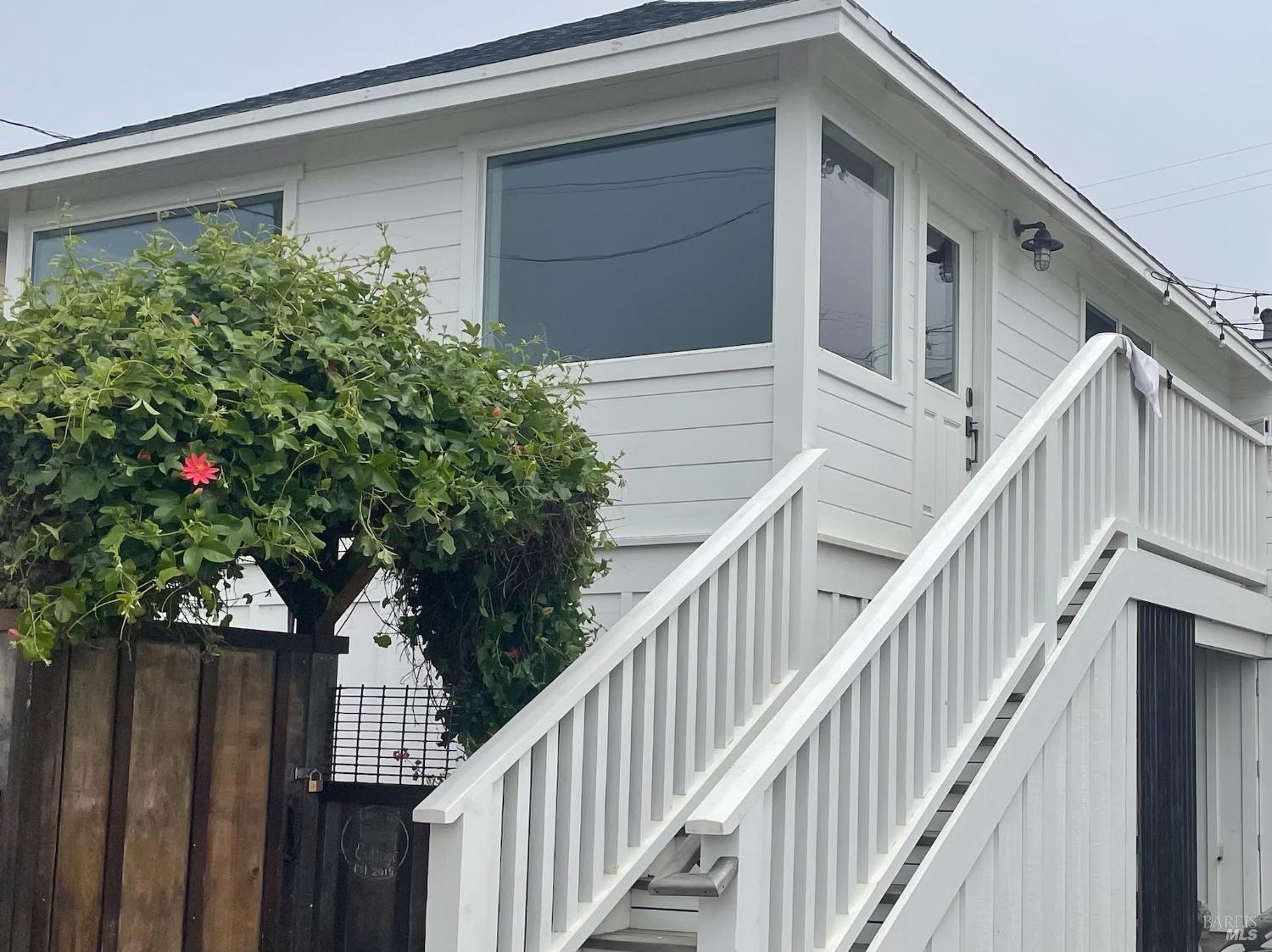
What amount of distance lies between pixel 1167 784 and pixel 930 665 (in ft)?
6.88

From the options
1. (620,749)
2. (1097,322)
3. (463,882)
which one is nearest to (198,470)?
(463,882)

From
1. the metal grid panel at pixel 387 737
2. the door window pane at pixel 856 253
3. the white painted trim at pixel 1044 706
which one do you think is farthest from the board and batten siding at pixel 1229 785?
the metal grid panel at pixel 387 737

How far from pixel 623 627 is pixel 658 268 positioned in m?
2.54

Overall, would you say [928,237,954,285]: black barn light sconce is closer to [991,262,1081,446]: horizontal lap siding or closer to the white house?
the white house

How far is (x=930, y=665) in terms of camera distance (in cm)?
464

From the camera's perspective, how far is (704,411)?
6.32 metres

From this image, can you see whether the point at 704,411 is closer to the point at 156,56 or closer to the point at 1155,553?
the point at 1155,553

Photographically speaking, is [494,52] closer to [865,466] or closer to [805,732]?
[865,466]

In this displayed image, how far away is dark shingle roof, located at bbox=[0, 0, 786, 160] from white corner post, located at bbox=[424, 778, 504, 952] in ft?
12.1

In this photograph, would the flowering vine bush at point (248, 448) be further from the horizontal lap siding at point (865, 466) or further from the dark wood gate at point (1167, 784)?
the dark wood gate at point (1167, 784)

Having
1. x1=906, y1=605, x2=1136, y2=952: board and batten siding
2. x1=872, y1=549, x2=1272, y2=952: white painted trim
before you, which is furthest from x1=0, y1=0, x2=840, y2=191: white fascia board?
x1=906, y1=605, x2=1136, y2=952: board and batten siding

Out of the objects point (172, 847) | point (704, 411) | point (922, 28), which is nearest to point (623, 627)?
point (172, 847)

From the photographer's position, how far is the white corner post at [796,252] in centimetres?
605

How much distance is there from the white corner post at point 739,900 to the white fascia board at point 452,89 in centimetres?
337
